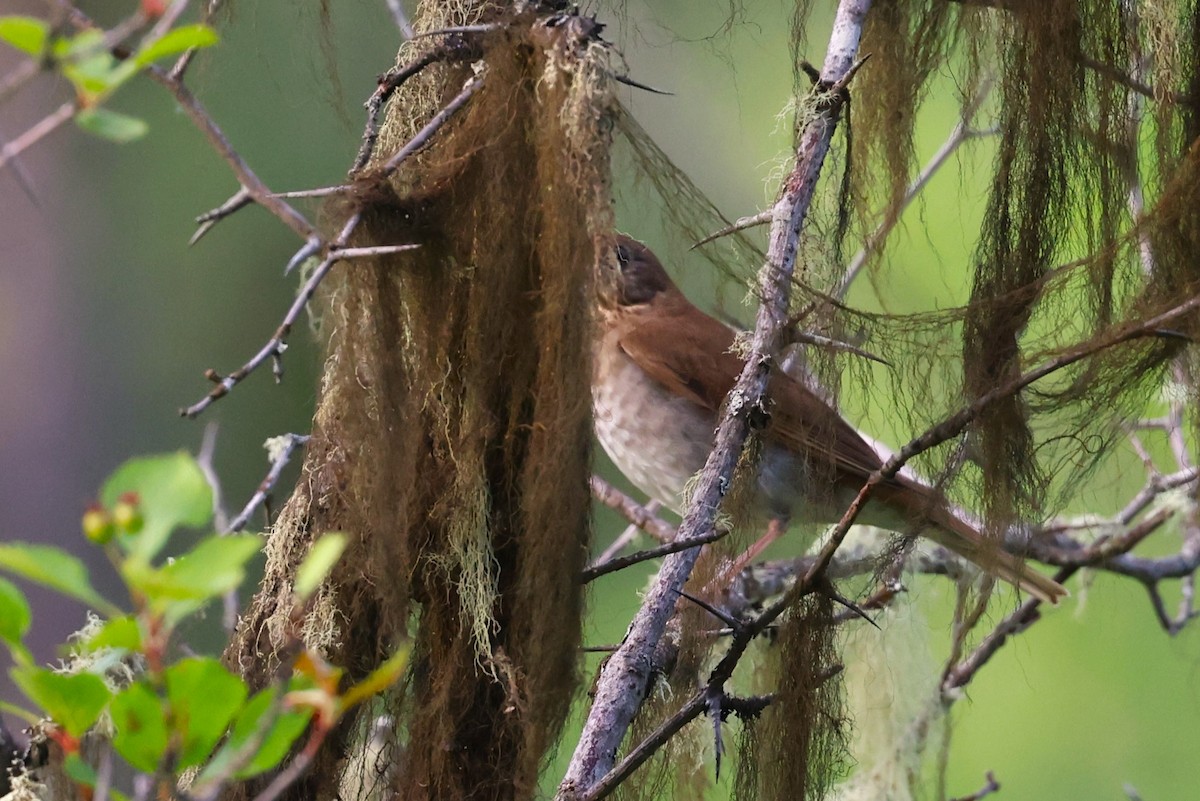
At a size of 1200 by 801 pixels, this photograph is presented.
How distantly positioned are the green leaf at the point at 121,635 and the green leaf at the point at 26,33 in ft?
1.25

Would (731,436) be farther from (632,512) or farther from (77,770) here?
(632,512)

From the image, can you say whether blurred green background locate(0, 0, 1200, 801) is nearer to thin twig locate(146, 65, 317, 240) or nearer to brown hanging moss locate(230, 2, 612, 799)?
thin twig locate(146, 65, 317, 240)

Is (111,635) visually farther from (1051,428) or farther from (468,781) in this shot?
(1051,428)

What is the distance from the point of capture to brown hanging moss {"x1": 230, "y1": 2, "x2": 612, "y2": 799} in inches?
63.7

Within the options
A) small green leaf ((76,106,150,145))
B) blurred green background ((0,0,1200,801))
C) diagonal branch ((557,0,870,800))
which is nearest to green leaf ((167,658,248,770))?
small green leaf ((76,106,150,145))

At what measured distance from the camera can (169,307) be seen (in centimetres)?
729

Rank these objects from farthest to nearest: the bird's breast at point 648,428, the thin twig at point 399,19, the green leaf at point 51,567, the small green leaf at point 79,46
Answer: the bird's breast at point 648,428 < the thin twig at point 399,19 < the small green leaf at point 79,46 < the green leaf at point 51,567

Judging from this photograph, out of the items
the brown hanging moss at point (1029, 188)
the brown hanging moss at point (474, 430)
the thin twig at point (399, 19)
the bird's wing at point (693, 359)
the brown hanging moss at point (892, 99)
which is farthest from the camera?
the bird's wing at point (693, 359)

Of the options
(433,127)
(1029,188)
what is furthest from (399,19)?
(1029,188)

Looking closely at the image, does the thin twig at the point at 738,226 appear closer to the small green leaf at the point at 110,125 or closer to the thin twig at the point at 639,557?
the thin twig at the point at 639,557

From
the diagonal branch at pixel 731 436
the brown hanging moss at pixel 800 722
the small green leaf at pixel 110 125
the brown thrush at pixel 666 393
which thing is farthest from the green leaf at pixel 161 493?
the brown thrush at pixel 666 393

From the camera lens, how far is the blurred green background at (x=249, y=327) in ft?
18.0

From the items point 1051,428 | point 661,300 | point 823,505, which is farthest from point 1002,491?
point 661,300

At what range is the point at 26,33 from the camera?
0.85m
